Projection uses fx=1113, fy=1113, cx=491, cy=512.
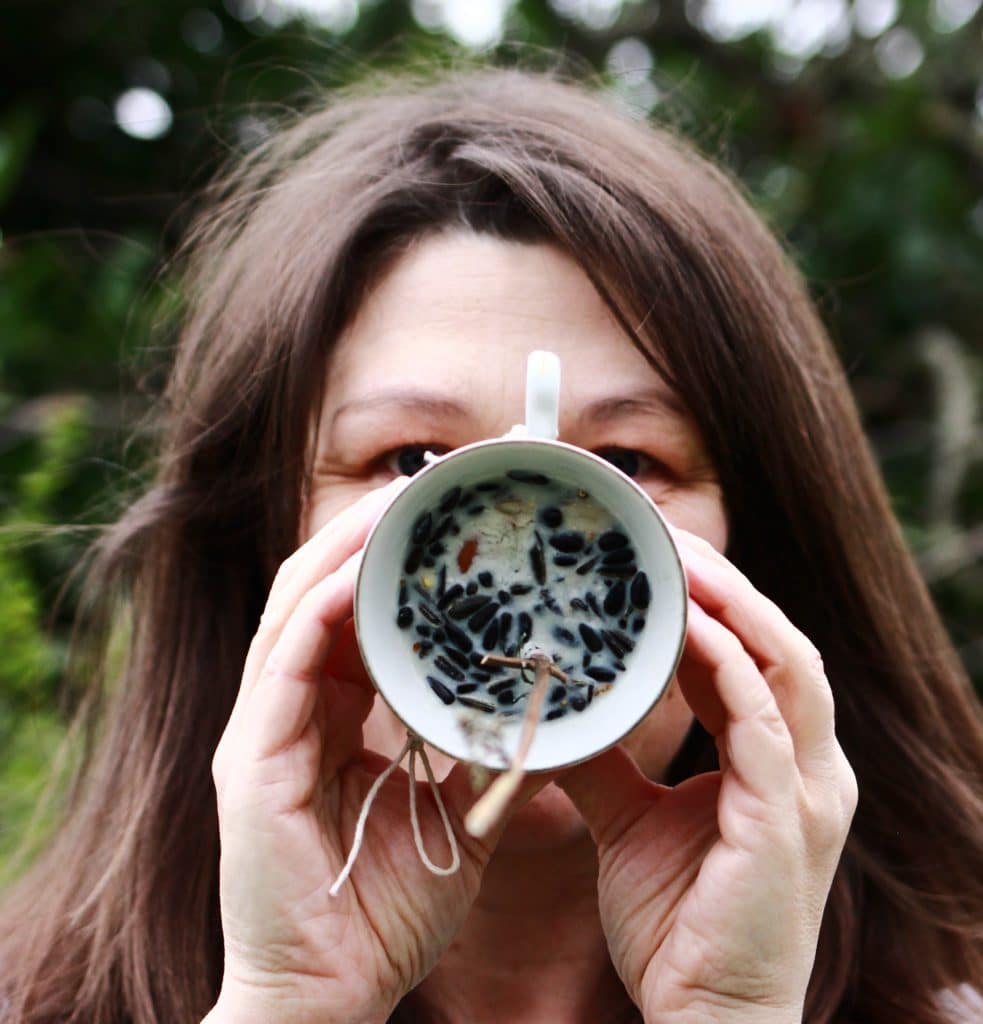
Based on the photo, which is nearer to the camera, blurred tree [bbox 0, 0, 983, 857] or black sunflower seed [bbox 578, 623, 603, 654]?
black sunflower seed [bbox 578, 623, 603, 654]

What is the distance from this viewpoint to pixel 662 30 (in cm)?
423

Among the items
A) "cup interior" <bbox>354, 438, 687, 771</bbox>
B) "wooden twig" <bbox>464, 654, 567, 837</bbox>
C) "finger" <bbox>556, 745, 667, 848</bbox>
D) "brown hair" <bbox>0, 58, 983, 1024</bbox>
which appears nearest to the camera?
"wooden twig" <bbox>464, 654, 567, 837</bbox>

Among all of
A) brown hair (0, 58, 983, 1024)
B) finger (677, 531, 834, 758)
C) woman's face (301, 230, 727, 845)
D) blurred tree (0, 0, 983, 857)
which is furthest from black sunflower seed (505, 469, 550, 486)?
blurred tree (0, 0, 983, 857)

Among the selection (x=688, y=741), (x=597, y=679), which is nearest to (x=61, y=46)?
Answer: (x=688, y=741)

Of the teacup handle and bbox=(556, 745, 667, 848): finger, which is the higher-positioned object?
the teacup handle

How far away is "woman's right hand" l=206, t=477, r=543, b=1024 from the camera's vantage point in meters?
1.35

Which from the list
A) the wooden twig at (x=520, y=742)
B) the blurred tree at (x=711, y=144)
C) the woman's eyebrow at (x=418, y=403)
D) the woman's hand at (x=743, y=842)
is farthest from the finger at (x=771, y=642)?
A: the blurred tree at (x=711, y=144)

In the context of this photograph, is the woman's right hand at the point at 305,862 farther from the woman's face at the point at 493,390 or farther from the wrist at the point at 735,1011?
the wrist at the point at 735,1011

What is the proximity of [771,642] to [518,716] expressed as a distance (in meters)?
0.38

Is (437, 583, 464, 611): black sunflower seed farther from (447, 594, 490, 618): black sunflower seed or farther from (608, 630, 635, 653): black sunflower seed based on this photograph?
(608, 630, 635, 653): black sunflower seed

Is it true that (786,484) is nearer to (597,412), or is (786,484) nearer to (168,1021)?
(597,412)

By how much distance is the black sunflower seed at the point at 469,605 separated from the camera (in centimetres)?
123

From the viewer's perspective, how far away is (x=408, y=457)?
1.64m

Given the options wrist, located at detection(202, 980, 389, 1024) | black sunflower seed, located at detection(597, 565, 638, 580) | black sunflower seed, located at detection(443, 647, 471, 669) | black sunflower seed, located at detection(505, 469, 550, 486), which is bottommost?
wrist, located at detection(202, 980, 389, 1024)
